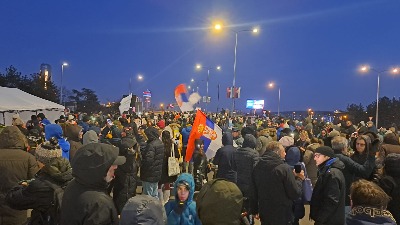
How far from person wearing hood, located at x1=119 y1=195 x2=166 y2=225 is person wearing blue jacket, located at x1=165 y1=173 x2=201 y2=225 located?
1.53 meters

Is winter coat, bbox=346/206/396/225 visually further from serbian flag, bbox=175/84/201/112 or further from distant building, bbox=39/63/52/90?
distant building, bbox=39/63/52/90

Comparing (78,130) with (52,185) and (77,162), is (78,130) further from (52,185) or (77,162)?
(77,162)

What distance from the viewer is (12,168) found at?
5676 mm

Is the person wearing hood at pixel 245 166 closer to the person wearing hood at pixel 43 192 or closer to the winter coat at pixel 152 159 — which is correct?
the winter coat at pixel 152 159

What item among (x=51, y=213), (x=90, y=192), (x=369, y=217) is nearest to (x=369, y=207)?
(x=369, y=217)

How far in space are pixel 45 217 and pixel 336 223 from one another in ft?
12.6

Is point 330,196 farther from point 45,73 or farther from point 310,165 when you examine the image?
point 45,73

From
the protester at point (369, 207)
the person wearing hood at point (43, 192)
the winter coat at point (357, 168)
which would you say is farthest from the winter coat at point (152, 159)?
the protester at point (369, 207)

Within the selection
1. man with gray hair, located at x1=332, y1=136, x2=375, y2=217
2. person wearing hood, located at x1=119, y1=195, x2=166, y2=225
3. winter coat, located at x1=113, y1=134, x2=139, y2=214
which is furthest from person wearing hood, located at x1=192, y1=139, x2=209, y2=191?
person wearing hood, located at x1=119, y1=195, x2=166, y2=225

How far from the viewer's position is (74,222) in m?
3.61

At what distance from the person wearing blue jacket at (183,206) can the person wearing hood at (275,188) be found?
167 centimetres

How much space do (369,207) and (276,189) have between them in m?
2.33

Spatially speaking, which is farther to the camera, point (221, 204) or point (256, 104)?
point (256, 104)

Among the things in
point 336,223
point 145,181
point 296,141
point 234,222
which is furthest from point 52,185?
point 296,141
